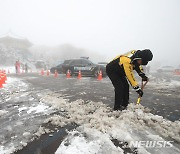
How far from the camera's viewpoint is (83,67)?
17266 millimetres

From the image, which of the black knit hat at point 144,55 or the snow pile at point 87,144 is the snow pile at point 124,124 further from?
the black knit hat at point 144,55

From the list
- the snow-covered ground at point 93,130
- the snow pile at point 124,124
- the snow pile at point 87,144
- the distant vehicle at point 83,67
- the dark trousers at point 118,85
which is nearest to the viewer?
the snow pile at point 87,144

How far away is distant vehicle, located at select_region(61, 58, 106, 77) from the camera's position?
16.6 meters

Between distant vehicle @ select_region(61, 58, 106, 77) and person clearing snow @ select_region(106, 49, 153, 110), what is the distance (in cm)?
1127

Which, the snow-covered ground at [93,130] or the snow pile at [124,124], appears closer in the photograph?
the snow-covered ground at [93,130]

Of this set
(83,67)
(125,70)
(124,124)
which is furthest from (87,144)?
(83,67)

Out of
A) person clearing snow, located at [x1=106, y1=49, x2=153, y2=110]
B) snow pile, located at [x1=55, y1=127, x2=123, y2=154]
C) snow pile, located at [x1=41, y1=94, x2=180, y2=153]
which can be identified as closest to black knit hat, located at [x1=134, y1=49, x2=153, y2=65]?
person clearing snow, located at [x1=106, y1=49, x2=153, y2=110]

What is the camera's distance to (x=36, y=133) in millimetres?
3742

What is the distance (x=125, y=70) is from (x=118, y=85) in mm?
578

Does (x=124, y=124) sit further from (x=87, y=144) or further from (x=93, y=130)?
(x=87, y=144)

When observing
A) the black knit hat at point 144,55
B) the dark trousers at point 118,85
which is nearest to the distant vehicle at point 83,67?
the dark trousers at point 118,85

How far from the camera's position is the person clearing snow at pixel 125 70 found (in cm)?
459

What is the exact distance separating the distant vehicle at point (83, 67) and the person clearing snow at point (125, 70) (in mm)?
11270

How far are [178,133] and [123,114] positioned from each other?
4.14 feet
